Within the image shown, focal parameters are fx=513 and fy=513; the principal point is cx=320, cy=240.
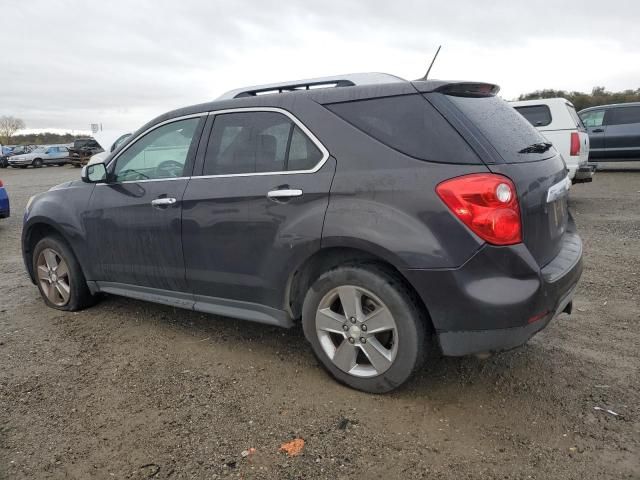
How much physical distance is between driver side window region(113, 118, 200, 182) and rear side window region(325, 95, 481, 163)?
1260 mm

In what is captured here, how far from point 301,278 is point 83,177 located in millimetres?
2231

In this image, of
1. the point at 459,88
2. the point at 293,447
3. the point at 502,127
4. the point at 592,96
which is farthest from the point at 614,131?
the point at 592,96

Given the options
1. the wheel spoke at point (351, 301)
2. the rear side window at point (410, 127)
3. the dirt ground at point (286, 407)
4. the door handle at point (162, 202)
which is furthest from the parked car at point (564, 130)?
the door handle at point (162, 202)

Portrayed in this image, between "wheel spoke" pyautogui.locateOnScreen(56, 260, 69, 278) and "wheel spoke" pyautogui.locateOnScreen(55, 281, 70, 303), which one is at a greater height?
"wheel spoke" pyautogui.locateOnScreen(56, 260, 69, 278)

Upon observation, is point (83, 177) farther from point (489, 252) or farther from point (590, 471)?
point (590, 471)

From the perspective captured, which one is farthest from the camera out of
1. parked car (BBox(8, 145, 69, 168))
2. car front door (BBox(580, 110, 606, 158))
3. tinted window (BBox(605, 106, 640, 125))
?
parked car (BBox(8, 145, 69, 168))

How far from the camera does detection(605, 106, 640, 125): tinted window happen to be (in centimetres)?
1353

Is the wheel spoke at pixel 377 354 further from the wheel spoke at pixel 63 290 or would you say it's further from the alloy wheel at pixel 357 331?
the wheel spoke at pixel 63 290

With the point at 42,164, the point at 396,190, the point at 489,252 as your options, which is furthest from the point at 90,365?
the point at 42,164

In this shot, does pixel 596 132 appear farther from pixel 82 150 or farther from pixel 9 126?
pixel 9 126

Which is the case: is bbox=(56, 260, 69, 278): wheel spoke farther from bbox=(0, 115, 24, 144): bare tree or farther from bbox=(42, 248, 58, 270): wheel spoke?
bbox=(0, 115, 24, 144): bare tree

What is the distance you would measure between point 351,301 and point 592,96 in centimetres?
3493

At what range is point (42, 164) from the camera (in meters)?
38.2

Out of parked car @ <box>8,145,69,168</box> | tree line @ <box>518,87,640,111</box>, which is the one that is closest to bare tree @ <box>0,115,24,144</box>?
parked car @ <box>8,145,69,168</box>
